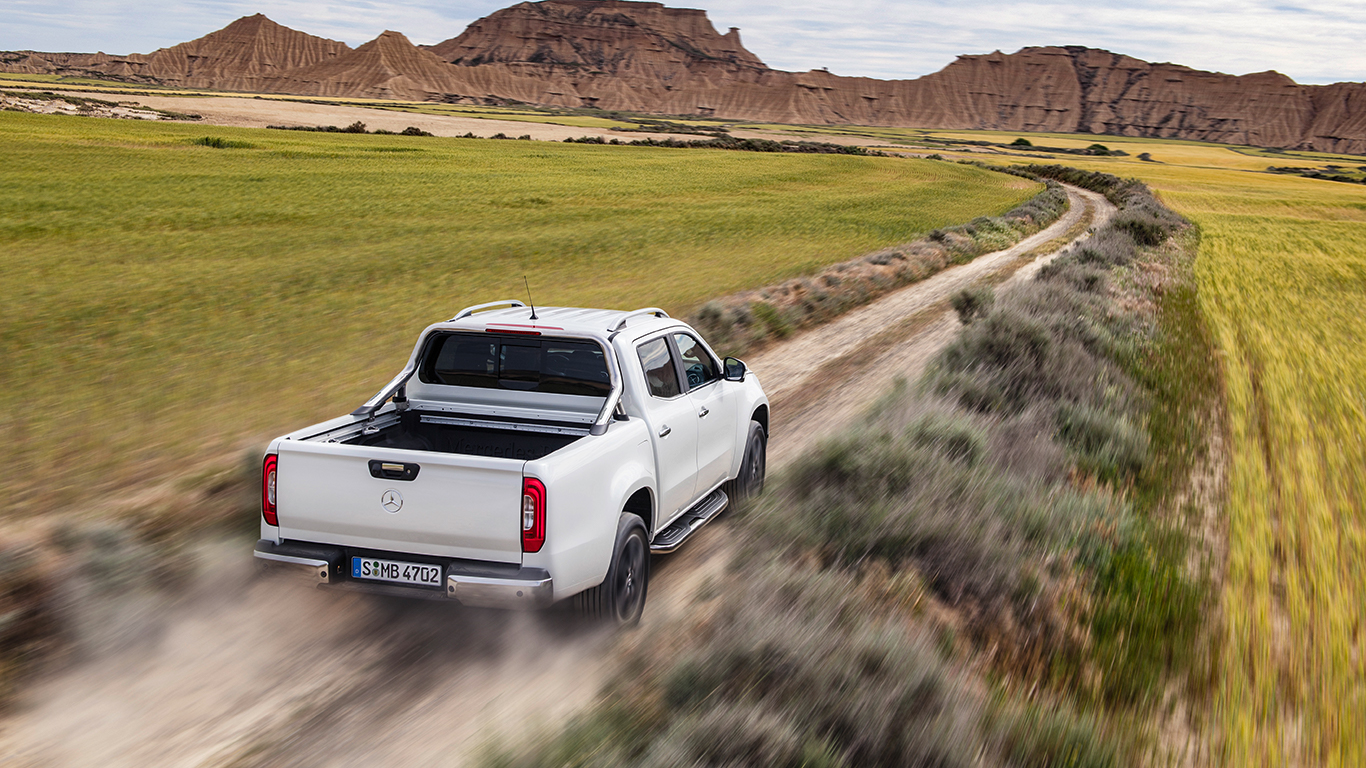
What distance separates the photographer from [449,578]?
4797mm

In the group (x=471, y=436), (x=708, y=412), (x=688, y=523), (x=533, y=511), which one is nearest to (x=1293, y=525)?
(x=708, y=412)

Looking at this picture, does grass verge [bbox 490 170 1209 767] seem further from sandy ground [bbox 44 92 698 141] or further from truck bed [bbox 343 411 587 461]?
sandy ground [bbox 44 92 698 141]

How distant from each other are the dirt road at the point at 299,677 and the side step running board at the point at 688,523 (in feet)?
0.98

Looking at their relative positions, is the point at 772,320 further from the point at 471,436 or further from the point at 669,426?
the point at 471,436

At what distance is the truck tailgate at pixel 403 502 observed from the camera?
4727 mm

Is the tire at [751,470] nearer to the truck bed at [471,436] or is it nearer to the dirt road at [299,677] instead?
the dirt road at [299,677]

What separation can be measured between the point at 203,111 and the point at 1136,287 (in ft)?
289

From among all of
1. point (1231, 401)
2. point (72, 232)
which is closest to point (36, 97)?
point (72, 232)

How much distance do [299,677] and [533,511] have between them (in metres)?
1.60

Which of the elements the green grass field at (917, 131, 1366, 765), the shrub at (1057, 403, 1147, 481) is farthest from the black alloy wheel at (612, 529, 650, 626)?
the shrub at (1057, 403, 1147, 481)

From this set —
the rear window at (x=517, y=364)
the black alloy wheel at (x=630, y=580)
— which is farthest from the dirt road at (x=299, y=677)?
the rear window at (x=517, y=364)

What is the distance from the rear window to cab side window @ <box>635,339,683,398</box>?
29 centimetres

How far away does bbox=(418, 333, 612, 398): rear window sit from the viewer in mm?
6188

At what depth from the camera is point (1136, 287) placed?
1922 cm
